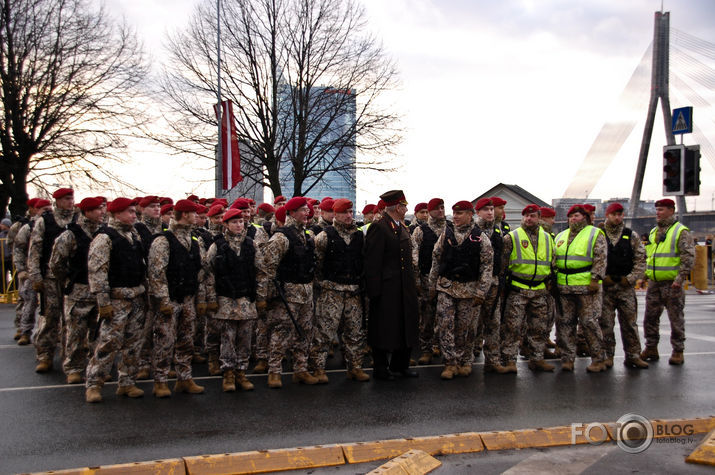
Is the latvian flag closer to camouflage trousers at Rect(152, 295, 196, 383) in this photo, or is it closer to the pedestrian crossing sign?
camouflage trousers at Rect(152, 295, 196, 383)

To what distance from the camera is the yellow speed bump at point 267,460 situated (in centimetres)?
469

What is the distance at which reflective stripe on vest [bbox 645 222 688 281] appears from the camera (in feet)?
29.6

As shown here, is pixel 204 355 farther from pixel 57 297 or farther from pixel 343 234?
pixel 343 234

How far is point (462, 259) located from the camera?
785 cm

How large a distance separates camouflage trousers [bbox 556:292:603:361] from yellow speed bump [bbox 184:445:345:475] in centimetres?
458

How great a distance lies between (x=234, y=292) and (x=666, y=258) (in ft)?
20.7

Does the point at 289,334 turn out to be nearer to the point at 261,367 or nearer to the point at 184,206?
the point at 261,367

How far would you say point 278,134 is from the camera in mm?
24516

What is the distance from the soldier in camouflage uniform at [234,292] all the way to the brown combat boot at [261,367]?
96 cm

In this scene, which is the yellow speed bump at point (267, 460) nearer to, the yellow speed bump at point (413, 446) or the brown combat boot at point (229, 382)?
the yellow speed bump at point (413, 446)

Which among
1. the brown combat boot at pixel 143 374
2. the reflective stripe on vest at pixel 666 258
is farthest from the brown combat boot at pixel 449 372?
the brown combat boot at pixel 143 374

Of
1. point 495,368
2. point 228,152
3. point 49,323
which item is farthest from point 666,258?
point 228,152

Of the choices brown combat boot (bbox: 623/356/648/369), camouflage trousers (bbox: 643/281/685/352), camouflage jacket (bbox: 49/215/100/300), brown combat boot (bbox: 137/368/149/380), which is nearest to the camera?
camouflage jacket (bbox: 49/215/100/300)

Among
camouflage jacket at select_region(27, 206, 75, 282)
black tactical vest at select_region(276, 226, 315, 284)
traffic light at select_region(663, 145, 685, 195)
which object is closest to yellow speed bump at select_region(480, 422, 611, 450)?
black tactical vest at select_region(276, 226, 315, 284)
